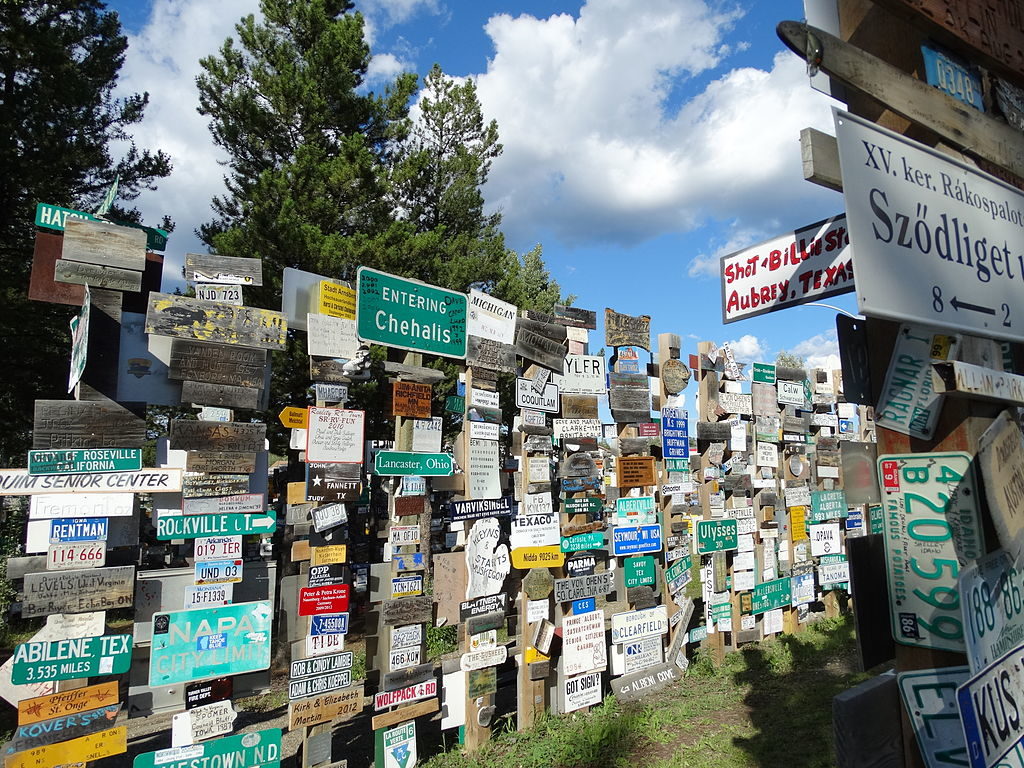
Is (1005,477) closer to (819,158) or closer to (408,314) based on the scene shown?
(819,158)

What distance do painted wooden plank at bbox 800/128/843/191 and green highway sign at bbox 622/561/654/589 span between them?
493cm

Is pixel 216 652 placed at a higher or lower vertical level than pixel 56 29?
lower

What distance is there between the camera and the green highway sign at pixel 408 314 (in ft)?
15.6

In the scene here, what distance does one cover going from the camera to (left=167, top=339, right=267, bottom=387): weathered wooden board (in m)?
4.07

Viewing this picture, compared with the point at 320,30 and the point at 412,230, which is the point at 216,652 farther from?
the point at 320,30

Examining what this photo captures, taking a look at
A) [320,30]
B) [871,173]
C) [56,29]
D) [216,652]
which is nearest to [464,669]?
[216,652]

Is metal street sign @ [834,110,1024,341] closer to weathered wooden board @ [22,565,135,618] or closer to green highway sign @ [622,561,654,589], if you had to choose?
weathered wooden board @ [22,565,135,618]

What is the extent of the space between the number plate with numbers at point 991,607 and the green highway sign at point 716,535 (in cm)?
551

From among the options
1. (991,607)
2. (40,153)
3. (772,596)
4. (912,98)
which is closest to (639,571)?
(772,596)

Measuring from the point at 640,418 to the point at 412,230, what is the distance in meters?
9.03

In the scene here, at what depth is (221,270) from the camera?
4.30 metres

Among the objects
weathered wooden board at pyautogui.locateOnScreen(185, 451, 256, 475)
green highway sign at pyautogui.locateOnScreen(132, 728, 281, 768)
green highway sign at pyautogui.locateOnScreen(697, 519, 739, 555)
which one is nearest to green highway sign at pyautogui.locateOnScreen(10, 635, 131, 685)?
green highway sign at pyautogui.locateOnScreen(132, 728, 281, 768)

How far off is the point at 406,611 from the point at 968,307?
13.2ft

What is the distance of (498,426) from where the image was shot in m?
5.64
